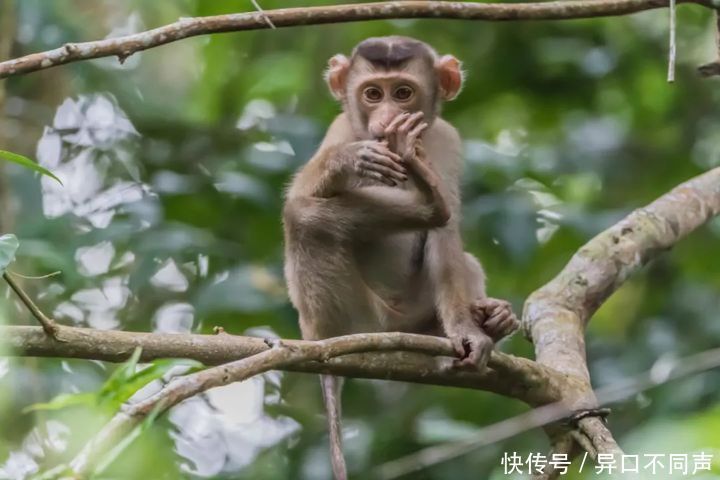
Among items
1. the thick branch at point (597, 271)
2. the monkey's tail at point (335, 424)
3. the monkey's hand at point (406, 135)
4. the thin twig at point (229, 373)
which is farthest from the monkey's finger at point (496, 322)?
the thin twig at point (229, 373)

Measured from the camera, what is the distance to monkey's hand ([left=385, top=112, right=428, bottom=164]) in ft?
18.4

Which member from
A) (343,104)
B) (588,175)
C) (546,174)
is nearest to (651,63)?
(588,175)

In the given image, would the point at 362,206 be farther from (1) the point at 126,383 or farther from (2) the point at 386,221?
(1) the point at 126,383

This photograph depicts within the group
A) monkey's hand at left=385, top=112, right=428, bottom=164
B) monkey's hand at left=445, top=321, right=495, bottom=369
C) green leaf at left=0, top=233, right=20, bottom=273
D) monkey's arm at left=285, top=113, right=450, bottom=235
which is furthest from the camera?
monkey's arm at left=285, top=113, right=450, bottom=235

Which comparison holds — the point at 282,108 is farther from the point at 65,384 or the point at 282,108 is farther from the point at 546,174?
the point at 65,384

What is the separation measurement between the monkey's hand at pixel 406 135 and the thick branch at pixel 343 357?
100 cm

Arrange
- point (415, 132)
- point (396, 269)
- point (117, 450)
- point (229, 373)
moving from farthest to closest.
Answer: point (396, 269), point (415, 132), point (229, 373), point (117, 450)

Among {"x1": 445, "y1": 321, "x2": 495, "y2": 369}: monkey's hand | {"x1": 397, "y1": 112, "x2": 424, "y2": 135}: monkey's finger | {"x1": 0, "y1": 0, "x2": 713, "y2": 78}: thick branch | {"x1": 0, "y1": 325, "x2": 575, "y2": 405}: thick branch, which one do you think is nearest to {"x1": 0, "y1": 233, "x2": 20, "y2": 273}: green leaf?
{"x1": 0, "y1": 325, "x2": 575, "y2": 405}: thick branch

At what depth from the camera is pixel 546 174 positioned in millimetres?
8461

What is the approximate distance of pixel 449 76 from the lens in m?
6.91

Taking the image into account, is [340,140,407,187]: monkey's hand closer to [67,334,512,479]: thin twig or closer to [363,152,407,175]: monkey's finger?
[363,152,407,175]: monkey's finger

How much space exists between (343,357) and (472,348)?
36.4 inches

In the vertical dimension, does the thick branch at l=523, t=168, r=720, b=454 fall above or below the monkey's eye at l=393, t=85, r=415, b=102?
below

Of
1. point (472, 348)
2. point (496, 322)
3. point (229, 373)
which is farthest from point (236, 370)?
point (496, 322)
